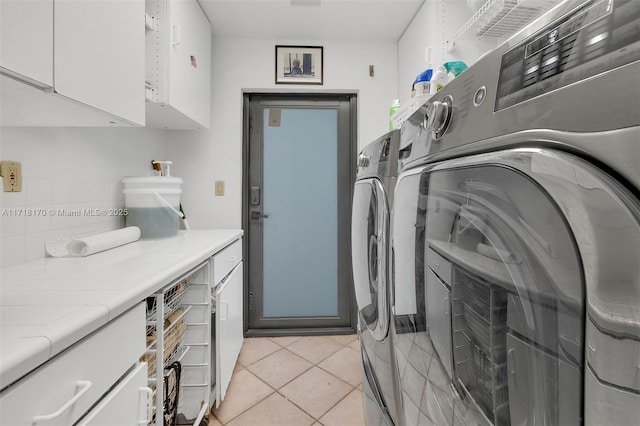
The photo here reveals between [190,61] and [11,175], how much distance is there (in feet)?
3.67

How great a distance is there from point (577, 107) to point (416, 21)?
2174mm

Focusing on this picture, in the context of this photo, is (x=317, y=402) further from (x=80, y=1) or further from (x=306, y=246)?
(x=80, y=1)

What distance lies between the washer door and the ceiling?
156cm

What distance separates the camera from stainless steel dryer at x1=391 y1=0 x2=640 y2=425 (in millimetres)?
232

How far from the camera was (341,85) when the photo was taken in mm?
2357

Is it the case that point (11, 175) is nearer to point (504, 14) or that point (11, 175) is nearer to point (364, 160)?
point (364, 160)

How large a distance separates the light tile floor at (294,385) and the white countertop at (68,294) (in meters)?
0.89

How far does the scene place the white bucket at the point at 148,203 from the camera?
1604 millimetres

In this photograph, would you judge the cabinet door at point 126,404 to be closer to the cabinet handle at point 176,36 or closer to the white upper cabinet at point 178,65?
the white upper cabinet at point 178,65

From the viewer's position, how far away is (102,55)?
102 cm

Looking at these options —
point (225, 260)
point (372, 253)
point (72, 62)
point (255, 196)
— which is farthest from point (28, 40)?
point (255, 196)

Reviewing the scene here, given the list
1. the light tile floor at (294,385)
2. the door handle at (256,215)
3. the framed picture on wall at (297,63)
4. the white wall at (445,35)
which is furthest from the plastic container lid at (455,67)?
the light tile floor at (294,385)

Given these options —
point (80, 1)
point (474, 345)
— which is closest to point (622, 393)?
point (474, 345)

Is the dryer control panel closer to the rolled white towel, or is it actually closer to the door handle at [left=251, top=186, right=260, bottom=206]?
the rolled white towel
